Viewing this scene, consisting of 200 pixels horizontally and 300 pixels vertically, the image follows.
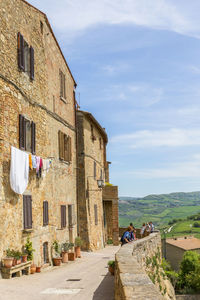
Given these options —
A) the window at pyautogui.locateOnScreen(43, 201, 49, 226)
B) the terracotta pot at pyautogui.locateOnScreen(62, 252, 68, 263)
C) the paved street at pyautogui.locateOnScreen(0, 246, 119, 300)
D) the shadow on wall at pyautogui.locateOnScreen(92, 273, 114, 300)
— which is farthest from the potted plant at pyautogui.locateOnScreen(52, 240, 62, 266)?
the shadow on wall at pyautogui.locateOnScreen(92, 273, 114, 300)

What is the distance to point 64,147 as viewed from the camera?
63.4ft

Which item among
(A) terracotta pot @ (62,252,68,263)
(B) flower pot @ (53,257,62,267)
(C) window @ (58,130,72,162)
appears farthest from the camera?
(C) window @ (58,130,72,162)

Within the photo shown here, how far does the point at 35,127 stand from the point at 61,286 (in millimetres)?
6764

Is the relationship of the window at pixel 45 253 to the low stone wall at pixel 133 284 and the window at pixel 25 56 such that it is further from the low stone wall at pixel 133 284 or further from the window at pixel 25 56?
the window at pixel 25 56

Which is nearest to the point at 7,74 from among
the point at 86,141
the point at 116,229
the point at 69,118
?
the point at 69,118

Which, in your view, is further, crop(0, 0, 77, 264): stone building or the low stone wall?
crop(0, 0, 77, 264): stone building

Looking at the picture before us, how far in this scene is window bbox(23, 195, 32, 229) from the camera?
42.4 ft

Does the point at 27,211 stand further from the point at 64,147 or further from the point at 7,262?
the point at 64,147

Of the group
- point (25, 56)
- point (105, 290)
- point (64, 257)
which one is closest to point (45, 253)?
point (64, 257)

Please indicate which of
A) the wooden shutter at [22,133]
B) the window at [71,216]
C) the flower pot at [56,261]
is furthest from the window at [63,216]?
the wooden shutter at [22,133]

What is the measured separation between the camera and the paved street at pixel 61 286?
28.4ft

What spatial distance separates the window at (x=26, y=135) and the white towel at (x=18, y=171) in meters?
0.61

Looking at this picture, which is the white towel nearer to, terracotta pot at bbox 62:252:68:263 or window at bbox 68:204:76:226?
terracotta pot at bbox 62:252:68:263

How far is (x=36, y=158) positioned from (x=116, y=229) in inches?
575
